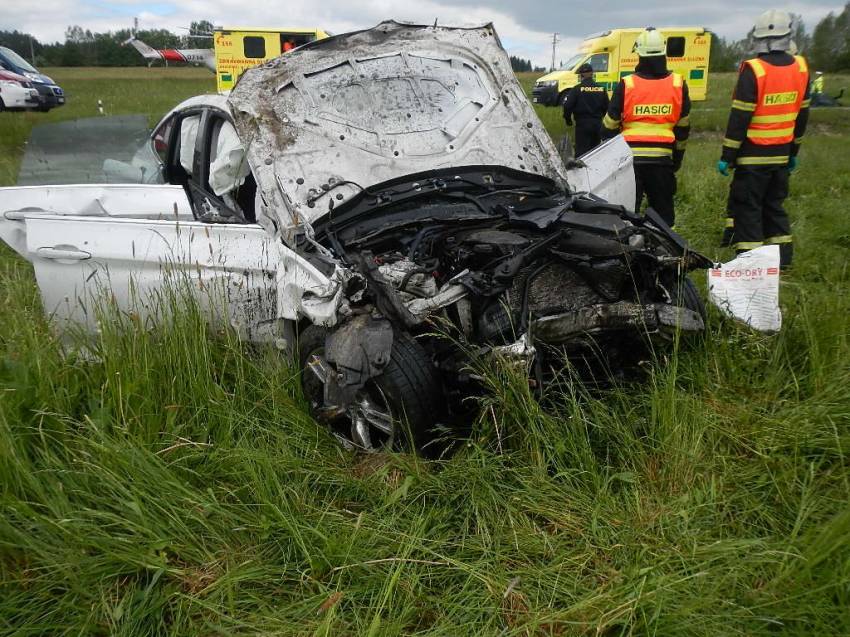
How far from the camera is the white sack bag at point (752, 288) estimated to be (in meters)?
3.01

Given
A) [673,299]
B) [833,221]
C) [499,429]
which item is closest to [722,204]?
[833,221]

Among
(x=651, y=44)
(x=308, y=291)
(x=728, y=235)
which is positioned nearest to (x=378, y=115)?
(x=308, y=291)

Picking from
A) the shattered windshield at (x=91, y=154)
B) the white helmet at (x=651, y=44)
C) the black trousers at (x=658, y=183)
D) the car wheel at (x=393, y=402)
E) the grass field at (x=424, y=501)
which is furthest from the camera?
the black trousers at (x=658, y=183)

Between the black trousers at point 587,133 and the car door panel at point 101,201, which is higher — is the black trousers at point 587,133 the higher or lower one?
the higher one

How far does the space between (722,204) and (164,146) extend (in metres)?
5.42

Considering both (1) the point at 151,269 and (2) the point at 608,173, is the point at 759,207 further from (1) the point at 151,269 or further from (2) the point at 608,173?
(1) the point at 151,269

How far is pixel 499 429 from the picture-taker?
2.66 metres

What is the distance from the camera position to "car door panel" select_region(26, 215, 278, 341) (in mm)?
3139

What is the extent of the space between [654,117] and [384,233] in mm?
3232

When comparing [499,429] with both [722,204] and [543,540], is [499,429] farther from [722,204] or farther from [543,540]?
[722,204]

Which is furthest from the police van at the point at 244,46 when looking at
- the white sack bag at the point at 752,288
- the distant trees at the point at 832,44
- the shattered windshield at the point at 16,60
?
the distant trees at the point at 832,44

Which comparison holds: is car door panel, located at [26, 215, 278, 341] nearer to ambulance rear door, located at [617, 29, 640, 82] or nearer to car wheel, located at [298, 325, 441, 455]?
car wheel, located at [298, 325, 441, 455]

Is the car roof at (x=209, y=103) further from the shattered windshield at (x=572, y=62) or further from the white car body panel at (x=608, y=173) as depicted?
the shattered windshield at (x=572, y=62)

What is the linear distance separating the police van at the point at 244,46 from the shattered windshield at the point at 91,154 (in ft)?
41.6
